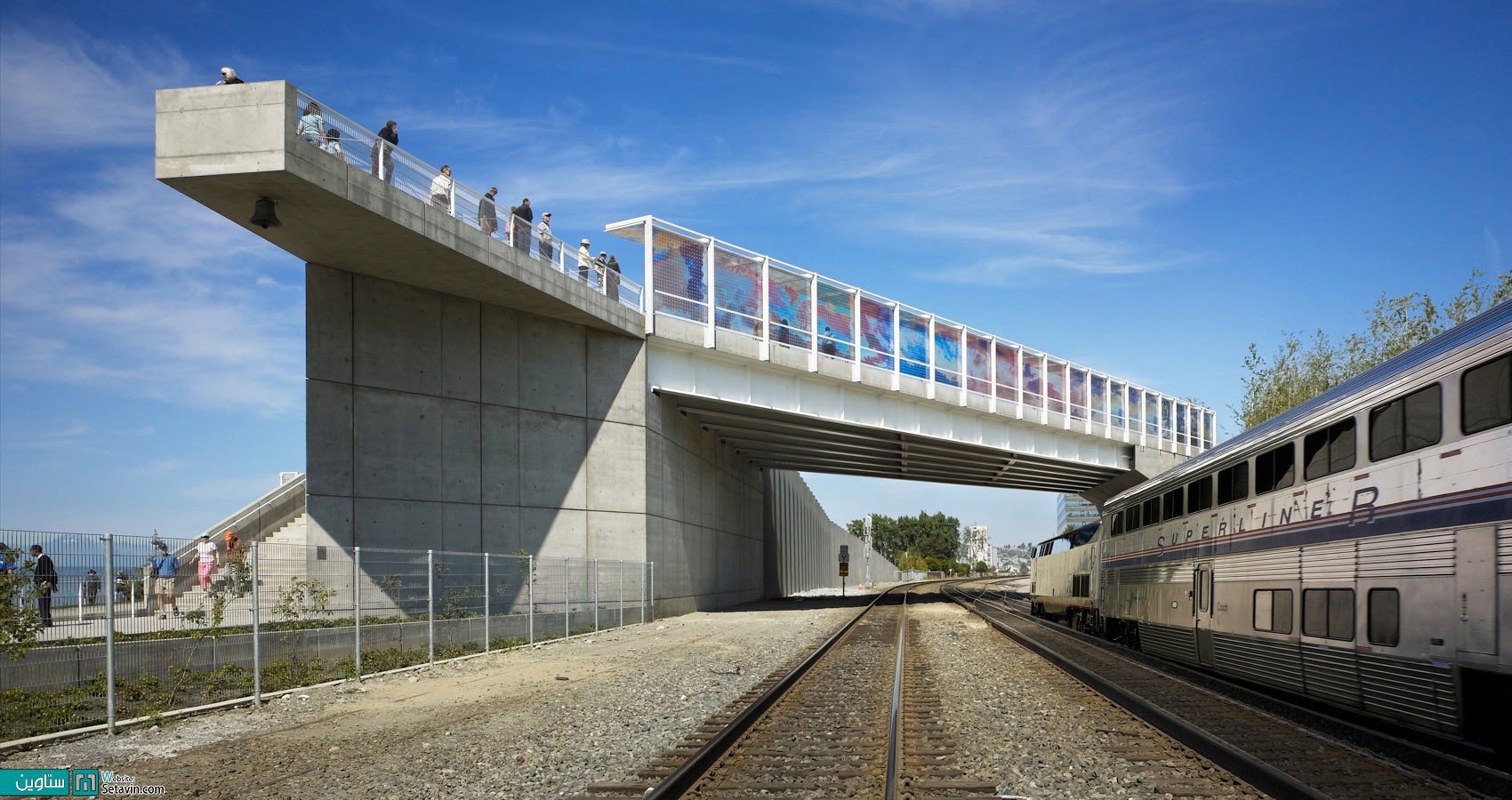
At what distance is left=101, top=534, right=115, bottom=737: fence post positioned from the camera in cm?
1190

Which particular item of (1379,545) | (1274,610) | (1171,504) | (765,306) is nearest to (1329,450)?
(1379,545)

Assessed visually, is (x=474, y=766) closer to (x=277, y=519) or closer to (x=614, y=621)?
(x=614, y=621)

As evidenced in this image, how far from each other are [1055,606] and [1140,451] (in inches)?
786

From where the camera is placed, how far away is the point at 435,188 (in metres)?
21.8

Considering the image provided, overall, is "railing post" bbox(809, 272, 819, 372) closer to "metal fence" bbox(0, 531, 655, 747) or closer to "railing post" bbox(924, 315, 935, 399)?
"railing post" bbox(924, 315, 935, 399)

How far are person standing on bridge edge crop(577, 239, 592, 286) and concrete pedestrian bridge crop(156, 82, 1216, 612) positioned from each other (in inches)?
10.2

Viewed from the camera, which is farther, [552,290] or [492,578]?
[552,290]

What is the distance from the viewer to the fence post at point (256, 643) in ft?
47.1

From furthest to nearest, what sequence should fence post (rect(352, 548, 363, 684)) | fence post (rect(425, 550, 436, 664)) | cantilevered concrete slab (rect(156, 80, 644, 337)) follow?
fence post (rect(425, 550, 436, 664)), cantilevered concrete slab (rect(156, 80, 644, 337)), fence post (rect(352, 548, 363, 684))

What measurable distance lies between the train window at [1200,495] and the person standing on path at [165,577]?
1379 centimetres

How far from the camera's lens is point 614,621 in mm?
28125

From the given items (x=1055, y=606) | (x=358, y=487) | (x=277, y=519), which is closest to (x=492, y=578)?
(x=358, y=487)

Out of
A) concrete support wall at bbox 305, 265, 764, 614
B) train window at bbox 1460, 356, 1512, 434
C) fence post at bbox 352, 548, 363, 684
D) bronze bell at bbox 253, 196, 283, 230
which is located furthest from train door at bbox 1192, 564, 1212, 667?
concrete support wall at bbox 305, 265, 764, 614

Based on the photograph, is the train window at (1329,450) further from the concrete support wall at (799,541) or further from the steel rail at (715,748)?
the concrete support wall at (799,541)
